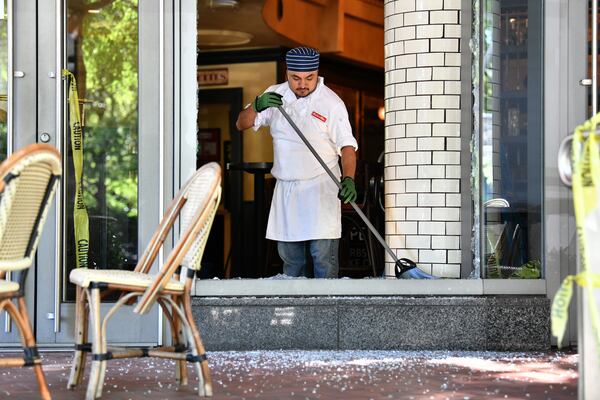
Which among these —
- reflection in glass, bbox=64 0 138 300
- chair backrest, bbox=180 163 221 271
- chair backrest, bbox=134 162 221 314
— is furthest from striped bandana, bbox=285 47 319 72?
chair backrest, bbox=180 163 221 271

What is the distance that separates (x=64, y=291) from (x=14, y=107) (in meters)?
0.99

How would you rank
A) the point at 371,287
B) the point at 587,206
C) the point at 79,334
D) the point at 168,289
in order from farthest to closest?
the point at 371,287
the point at 79,334
the point at 168,289
the point at 587,206

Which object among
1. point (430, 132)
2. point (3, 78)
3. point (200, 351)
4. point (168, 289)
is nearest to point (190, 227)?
point (168, 289)

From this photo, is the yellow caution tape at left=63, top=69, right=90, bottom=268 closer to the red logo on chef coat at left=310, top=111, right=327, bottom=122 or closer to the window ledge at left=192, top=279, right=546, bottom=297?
the window ledge at left=192, top=279, right=546, bottom=297

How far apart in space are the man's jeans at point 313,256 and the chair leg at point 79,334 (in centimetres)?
228

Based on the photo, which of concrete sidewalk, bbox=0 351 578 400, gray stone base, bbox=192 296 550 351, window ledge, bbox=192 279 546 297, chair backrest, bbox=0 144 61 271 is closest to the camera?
chair backrest, bbox=0 144 61 271

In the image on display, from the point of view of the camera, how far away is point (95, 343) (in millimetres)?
4219

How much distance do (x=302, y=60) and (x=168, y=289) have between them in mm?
2748

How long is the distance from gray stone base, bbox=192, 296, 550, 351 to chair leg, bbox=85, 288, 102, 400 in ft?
6.23

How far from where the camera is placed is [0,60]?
6.24 m

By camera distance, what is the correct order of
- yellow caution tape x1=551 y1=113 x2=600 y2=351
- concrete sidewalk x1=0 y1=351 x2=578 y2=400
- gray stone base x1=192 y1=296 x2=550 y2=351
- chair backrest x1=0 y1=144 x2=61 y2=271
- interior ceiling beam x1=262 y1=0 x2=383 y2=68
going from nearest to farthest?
1. yellow caution tape x1=551 y1=113 x2=600 y2=351
2. chair backrest x1=0 y1=144 x2=61 y2=271
3. concrete sidewalk x1=0 y1=351 x2=578 y2=400
4. gray stone base x1=192 y1=296 x2=550 y2=351
5. interior ceiling beam x1=262 y1=0 x2=383 y2=68

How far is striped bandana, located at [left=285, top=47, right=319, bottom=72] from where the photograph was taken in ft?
22.2

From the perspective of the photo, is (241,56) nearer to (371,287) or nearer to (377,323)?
(371,287)

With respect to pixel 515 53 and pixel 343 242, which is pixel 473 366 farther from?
pixel 343 242
